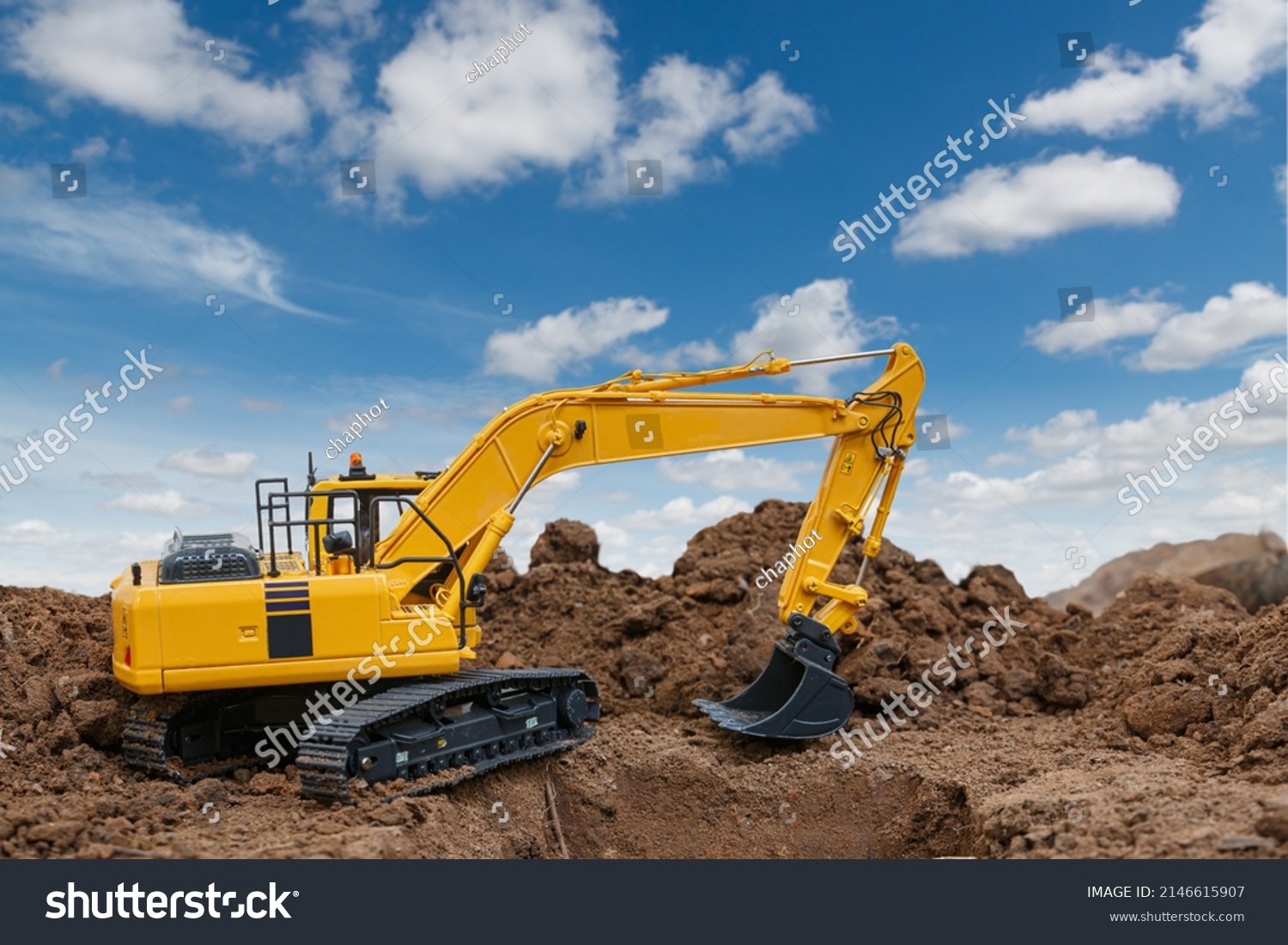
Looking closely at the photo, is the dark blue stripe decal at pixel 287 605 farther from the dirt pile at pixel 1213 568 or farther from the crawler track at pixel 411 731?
the dirt pile at pixel 1213 568

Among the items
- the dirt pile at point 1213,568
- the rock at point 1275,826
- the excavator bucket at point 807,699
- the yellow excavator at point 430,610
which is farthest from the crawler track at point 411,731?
the dirt pile at point 1213,568

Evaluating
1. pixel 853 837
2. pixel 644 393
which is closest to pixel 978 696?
pixel 853 837

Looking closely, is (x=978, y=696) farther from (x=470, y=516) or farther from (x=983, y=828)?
(x=470, y=516)

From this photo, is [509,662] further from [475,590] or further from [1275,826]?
[1275,826]

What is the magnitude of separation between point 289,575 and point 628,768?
11.6 ft

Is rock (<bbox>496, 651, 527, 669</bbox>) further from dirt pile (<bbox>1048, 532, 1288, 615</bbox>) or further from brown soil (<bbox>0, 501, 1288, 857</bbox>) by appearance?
dirt pile (<bbox>1048, 532, 1288, 615</bbox>)

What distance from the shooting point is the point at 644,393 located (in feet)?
31.8

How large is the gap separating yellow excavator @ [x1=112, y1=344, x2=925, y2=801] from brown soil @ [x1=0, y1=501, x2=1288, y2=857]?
0.37 metres

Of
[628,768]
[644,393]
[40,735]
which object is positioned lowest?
[628,768]

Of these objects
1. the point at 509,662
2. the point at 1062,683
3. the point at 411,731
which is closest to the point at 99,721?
the point at 411,731

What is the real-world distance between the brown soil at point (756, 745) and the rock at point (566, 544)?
0.04m

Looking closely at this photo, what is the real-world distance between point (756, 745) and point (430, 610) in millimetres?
3441

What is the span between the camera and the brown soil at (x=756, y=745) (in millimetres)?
7086
